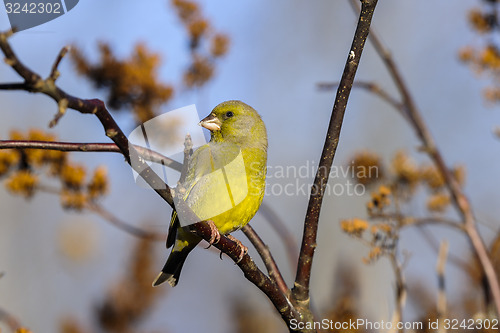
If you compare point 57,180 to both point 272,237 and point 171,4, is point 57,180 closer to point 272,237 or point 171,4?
point 171,4

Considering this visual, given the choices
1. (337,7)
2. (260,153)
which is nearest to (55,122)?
(260,153)

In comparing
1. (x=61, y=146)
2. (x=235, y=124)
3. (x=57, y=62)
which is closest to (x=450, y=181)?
(x=235, y=124)

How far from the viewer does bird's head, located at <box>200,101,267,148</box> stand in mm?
3348

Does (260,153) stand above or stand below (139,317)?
above

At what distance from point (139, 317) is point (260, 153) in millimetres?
1968

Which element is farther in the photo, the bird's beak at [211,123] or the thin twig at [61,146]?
the bird's beak at [211,123]

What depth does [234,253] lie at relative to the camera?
1970 millimetres

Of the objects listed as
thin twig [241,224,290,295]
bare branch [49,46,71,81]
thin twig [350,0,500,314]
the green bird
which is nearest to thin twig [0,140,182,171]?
bare branch [49,46,71,81]

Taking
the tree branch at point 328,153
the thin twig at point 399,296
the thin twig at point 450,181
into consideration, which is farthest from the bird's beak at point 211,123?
the tree branch at point 328,153

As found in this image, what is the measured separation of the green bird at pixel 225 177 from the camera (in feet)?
9.32

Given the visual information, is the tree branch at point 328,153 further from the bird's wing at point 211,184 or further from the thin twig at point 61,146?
the bird's wing at point 211,184

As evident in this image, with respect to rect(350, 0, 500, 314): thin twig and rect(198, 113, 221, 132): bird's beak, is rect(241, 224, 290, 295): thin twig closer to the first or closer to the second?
rect(350, 0, 500, 314): thin twig

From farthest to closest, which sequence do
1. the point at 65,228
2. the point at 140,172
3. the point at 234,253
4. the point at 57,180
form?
the point at 65,228 < the point at 57,180 < the point at 234,253 < the point at 140,172

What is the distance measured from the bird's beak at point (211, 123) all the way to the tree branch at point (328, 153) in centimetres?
158
